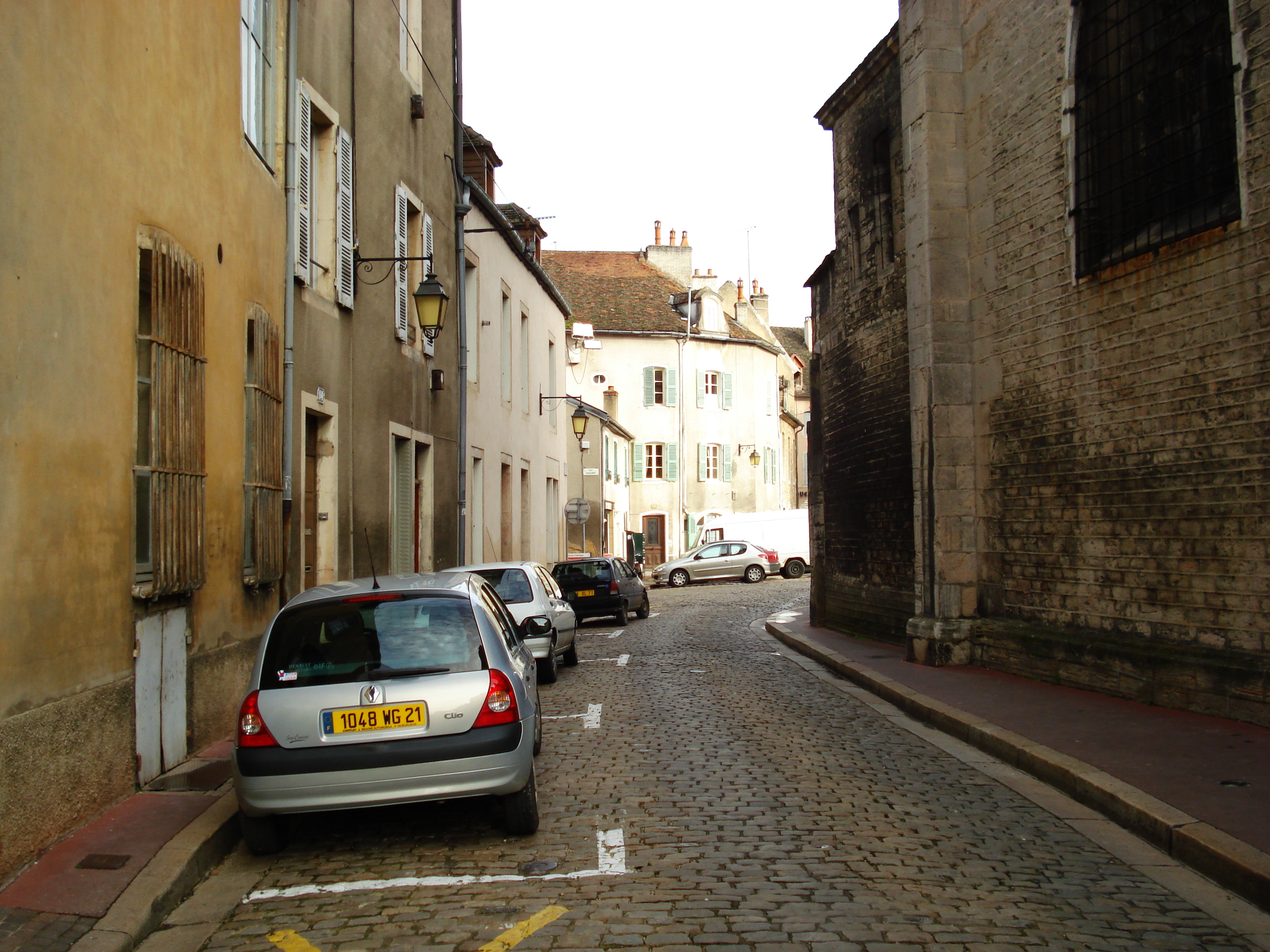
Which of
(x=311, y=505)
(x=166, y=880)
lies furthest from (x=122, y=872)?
(x=311, y=505)

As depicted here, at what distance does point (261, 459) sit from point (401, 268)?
6.82 m

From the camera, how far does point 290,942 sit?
4.68 m

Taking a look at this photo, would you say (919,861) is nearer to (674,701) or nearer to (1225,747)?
(1225,747)

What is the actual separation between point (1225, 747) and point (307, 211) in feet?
32.2

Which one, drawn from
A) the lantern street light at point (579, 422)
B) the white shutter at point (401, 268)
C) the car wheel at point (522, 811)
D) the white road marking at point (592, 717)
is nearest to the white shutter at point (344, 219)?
the white shutter at point (401, 268)

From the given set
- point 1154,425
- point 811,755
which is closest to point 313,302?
point 811,755

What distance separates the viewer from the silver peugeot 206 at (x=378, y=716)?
18.9ft

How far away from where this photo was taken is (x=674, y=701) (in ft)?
37.3

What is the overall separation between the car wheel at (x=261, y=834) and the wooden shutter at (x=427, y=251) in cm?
1196

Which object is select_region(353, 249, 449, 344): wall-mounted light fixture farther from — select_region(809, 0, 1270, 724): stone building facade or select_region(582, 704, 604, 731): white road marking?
select_region(809, 0, 1270, 724): stone building facade

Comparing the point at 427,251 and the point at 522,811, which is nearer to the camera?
the point at 522,811

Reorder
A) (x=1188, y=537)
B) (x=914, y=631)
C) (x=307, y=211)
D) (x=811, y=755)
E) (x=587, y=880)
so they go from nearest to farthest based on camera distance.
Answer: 1. (x=587, y=880)
2. (x=811, y=755)
3. (x=1188, y=537)
4. (x=307, y=211)
5. (x=914, y=631)

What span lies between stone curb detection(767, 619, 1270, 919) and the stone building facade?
67.5 inches

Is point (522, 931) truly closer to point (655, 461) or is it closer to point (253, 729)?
point (253, 729)
